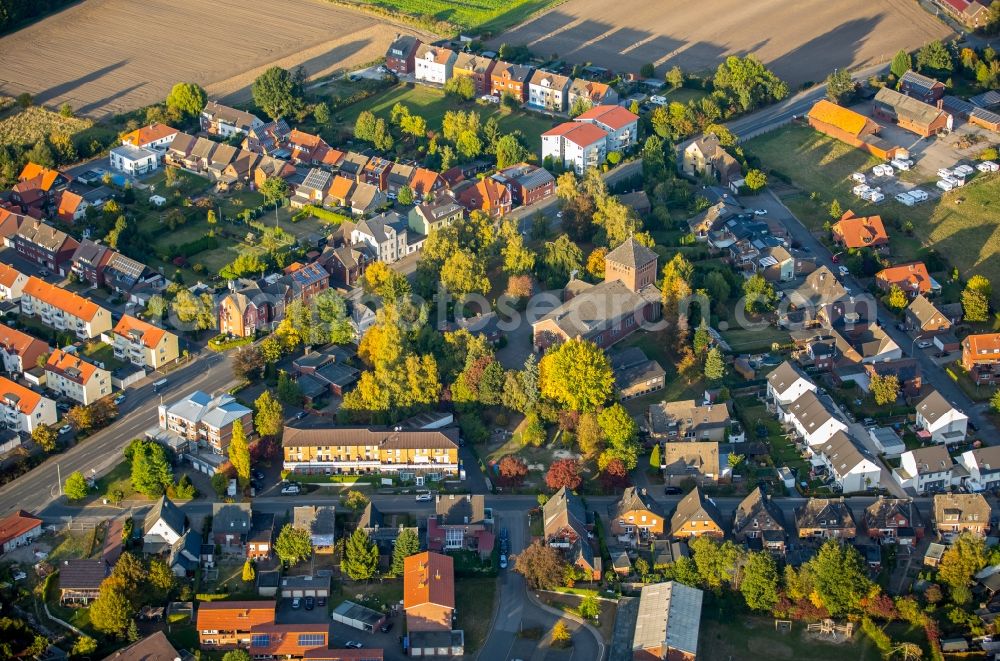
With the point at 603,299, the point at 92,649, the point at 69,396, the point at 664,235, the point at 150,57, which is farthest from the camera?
the point at 150,57

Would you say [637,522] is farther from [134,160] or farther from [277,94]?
[277,94]

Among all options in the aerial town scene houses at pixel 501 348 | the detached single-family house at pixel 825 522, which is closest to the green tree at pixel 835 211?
the aerial town scene houses at pixel 501 348

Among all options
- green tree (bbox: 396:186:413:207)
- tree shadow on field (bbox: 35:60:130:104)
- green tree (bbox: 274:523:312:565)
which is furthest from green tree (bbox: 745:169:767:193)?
tree shadow on field (bbox: 35:60:130:104)

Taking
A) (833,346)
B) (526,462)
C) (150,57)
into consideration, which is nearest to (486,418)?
(526,462)

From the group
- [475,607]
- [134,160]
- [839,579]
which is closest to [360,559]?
[475,607]

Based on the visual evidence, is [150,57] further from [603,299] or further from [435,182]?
[603,299]

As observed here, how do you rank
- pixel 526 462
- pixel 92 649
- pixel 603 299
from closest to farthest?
1. pixel 92 649
2. pixel 526 462
3. pixel 603 299
